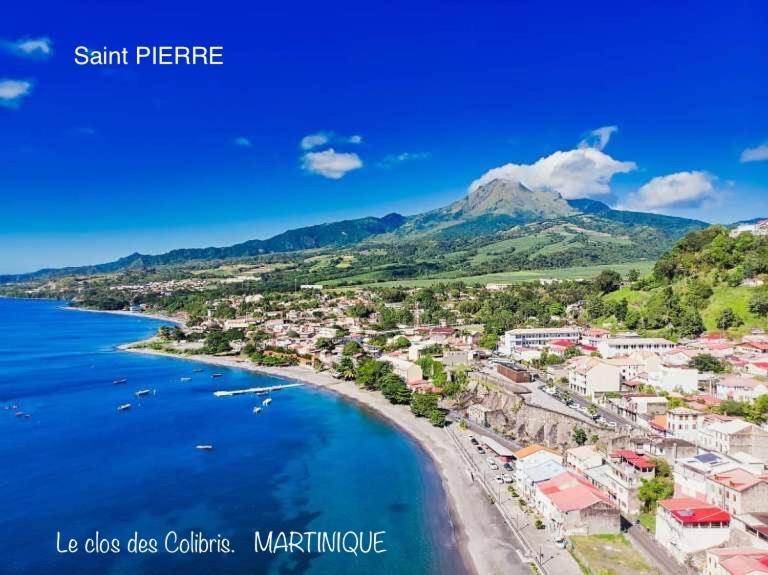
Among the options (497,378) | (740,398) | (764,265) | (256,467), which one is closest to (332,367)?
(497,378)

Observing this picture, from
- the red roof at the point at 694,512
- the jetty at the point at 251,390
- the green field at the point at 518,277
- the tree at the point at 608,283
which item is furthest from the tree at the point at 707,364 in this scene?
the green field at the point at 518,277

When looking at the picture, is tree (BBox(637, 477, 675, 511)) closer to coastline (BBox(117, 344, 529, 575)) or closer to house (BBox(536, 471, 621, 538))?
house (BBox(536, 471, 621, 538))

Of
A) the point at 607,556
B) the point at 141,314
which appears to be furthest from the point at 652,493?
the point at 141,314

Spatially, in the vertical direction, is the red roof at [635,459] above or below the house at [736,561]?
above

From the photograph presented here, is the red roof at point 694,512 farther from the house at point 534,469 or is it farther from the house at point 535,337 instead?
the house at point 535,337

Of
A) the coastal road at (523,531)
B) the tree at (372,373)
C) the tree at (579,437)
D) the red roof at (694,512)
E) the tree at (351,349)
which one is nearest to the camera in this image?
the red roof at (694,512)

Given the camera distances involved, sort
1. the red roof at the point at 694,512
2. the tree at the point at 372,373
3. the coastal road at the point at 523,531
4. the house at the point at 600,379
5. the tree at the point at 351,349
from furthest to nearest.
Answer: the tree at the point at 351,349, the tree at the point at 372,373, the house at the point at 600,379, the coastal road at the point at 523,531, the red roof at the point at 694,512

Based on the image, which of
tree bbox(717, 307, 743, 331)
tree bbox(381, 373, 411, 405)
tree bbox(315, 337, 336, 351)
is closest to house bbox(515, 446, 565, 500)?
tree bbox(381, 373, 411, 405)

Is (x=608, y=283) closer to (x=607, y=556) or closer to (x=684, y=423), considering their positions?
(x=684, y=423)
